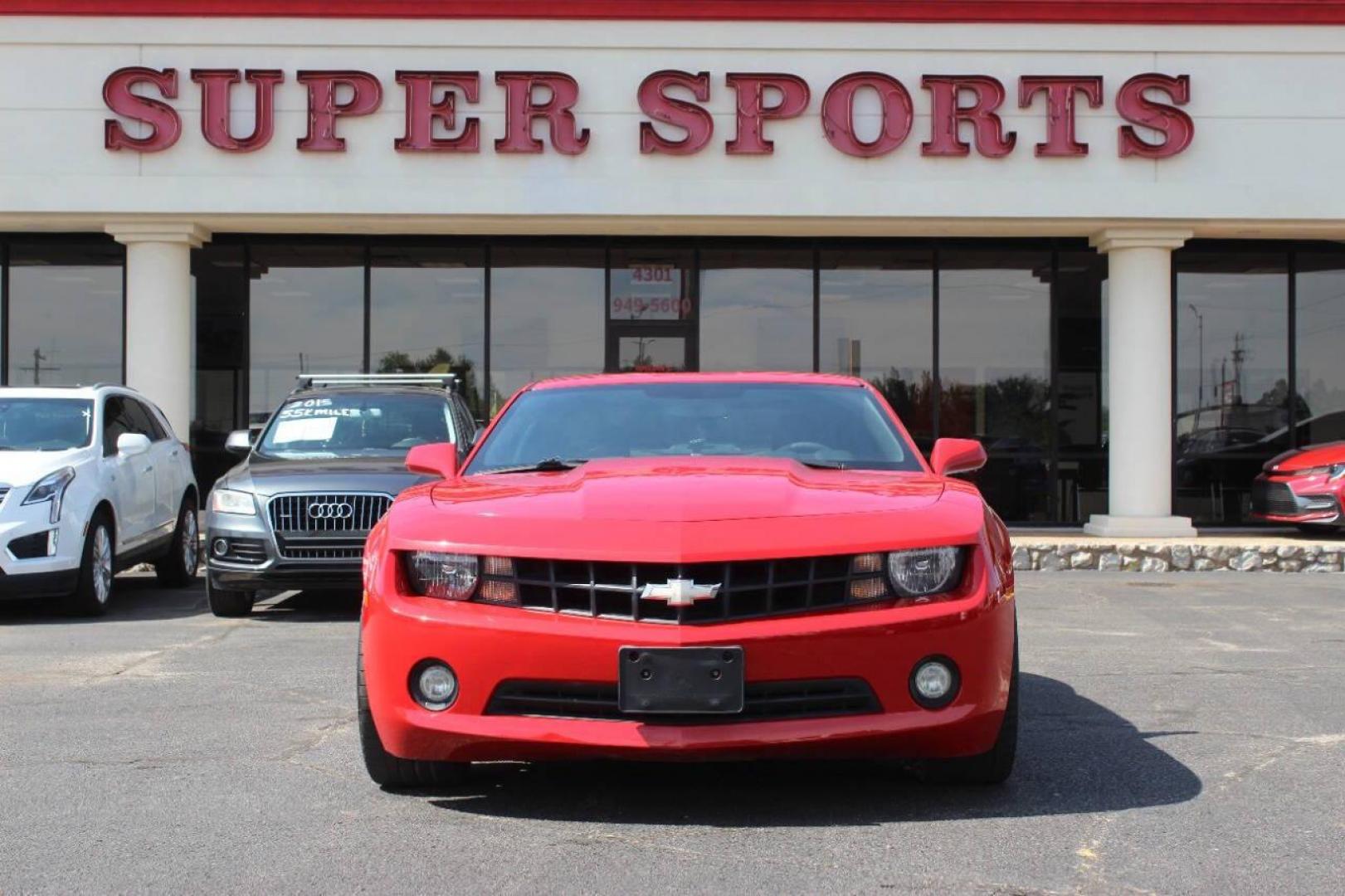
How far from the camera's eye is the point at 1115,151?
15.3 m

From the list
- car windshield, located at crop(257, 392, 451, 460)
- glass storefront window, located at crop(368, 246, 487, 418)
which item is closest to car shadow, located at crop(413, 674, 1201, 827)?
car windshield, located at crop(257, 392, 451, 460)

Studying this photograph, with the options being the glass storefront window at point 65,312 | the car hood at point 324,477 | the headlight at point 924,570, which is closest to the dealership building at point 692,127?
the glass storefront window at point 65,312

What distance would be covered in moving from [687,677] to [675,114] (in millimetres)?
11801

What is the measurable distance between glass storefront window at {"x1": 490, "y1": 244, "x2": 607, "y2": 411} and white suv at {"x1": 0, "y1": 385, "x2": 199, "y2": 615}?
5.42m

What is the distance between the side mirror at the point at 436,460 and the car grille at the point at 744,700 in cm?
147

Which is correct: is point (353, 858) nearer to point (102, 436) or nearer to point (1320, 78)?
point (102, 436)

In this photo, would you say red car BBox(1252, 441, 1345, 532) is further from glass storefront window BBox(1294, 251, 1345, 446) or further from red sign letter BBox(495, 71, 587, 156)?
red sign letter BBox(495, 71, 587, 156)

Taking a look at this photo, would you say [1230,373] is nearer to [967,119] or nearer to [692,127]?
[967,119]

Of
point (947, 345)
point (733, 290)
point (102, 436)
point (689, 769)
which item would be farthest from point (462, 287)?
→ point (689, 769)

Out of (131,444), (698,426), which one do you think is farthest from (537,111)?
(698,426)

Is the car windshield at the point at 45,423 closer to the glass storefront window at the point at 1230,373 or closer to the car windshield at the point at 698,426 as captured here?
the car windshield at the point at 698,426

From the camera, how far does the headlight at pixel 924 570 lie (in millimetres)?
4352

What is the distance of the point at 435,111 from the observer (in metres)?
15.2

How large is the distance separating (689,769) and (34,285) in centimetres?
1463
